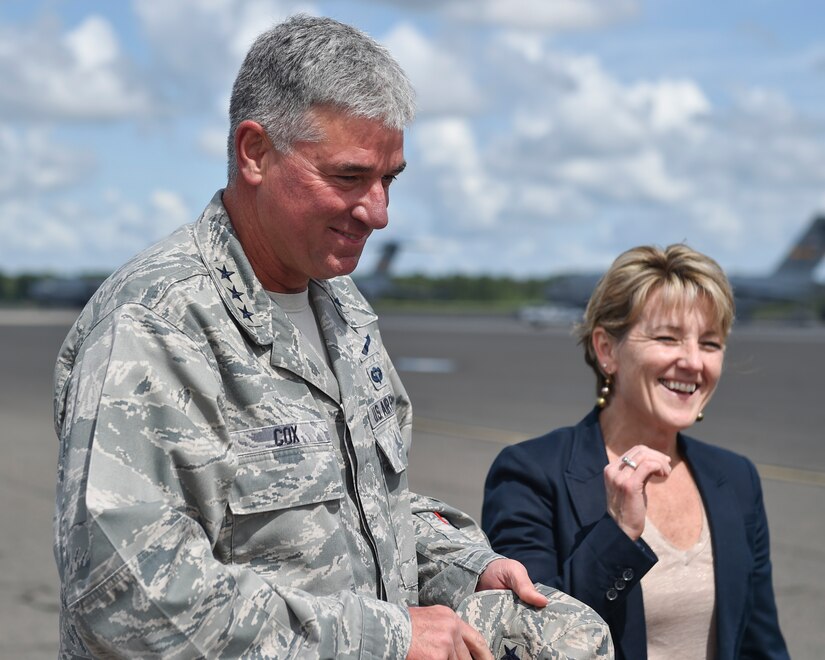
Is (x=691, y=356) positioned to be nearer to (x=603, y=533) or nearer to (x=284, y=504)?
(x=603, y=533)

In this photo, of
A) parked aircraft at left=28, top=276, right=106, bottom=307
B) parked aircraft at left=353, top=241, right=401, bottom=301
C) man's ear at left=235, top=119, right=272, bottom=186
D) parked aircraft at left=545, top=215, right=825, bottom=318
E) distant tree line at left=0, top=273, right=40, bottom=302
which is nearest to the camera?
man's ear at left=235, top=119, right=272, bottom=186

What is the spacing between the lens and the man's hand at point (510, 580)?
2184 millimetres

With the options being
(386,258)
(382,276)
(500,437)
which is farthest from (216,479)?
(386,258)

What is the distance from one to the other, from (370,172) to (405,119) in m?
0.13

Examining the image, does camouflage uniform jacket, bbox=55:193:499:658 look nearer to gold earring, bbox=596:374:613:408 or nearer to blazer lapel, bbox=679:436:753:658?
blazer lapel, bbox=679:436:753:658

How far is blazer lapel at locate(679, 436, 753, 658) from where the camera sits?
297cm

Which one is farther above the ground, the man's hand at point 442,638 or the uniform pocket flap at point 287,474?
the uniform pocket flap at point 287,474

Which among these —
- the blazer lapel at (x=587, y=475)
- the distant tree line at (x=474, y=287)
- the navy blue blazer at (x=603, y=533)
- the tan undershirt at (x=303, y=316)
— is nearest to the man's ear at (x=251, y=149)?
the tan undershirt at (x=303, y=316)

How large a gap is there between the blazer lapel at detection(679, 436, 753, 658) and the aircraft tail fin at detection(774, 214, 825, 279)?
199ft

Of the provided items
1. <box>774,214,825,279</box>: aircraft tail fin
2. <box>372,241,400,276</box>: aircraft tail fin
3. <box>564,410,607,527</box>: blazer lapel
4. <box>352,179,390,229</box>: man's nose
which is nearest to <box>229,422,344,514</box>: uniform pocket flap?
<box>352,179,390,229</box>: man's nose

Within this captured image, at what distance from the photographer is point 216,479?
1808 millimetres

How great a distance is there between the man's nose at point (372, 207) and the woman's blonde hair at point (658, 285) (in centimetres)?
135

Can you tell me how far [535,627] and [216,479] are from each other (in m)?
0.77

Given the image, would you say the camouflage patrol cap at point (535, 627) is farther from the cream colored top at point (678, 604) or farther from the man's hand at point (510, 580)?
the cream colored top at point (678, 604)
